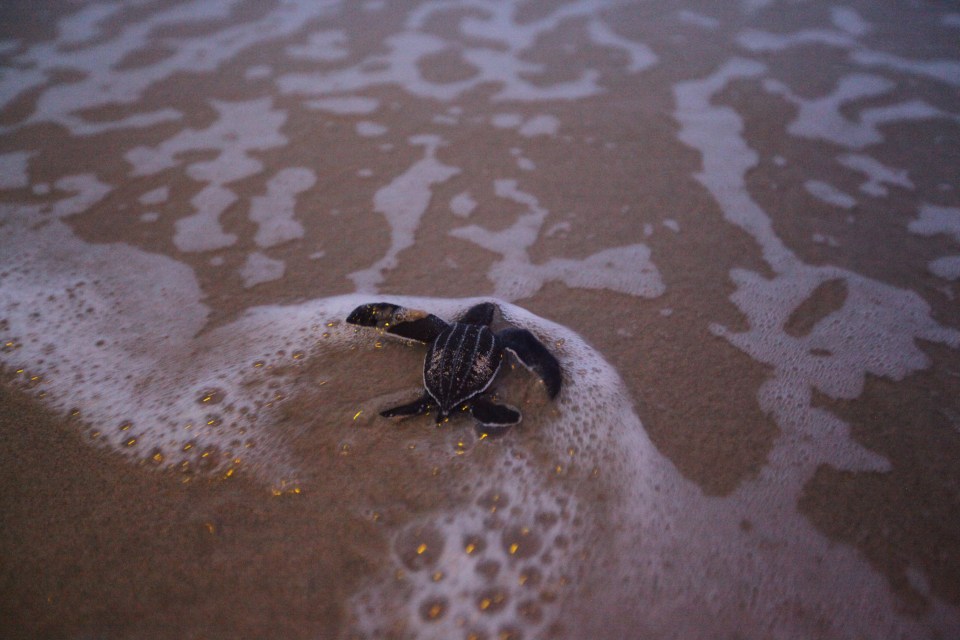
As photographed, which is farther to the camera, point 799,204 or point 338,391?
point 799,204

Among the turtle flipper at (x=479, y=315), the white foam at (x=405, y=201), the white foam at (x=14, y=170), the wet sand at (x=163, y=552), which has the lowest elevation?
the wet sand at (x=163, y=552)

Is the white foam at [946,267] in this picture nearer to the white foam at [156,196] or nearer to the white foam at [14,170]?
the white foam at [156,196]

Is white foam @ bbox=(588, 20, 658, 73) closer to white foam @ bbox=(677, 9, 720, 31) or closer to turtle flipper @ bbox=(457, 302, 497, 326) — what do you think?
white foam @ bbox=(677, 9, 720, 31)

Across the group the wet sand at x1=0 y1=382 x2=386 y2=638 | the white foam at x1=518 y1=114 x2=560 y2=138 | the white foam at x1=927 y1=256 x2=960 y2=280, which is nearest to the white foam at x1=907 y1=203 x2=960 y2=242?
the white foam at x1=927 y1=256 x2=960 y2=280

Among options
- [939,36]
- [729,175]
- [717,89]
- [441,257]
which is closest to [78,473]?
[441,257]

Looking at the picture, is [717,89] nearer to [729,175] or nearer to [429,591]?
[729,175]

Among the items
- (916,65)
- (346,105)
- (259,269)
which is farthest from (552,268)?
(916,65)

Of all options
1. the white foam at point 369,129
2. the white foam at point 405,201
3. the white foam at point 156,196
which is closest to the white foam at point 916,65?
the white foam at point 405,201
